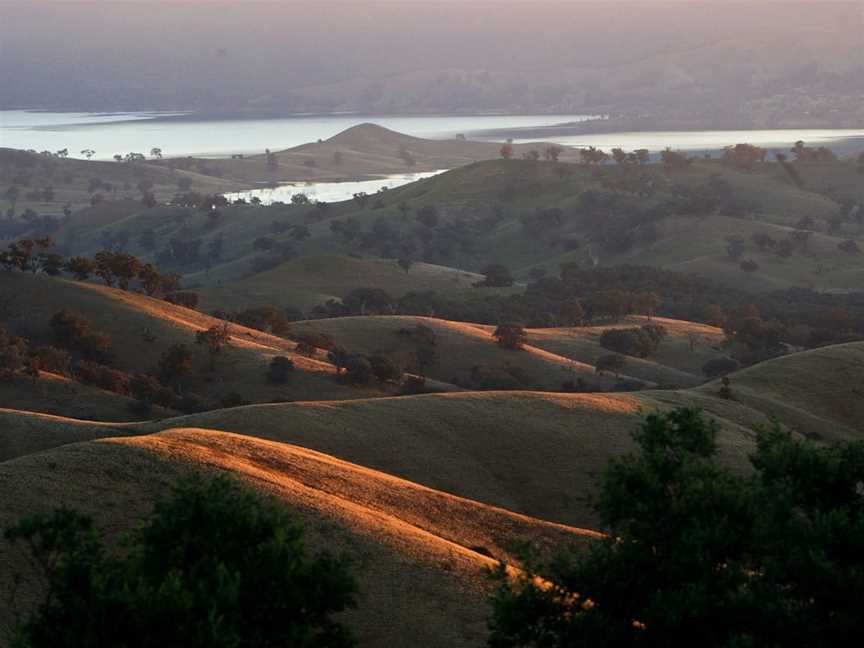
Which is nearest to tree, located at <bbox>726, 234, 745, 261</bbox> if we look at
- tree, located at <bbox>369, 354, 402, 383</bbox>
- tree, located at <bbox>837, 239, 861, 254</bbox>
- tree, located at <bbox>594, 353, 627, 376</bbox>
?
Result: tree, located at <bbox>837, 239, 861, 254</bbox>

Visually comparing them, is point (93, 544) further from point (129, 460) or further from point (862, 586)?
point (129, 460)

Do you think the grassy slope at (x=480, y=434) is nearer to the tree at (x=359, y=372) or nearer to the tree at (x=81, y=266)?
the tree at (x=359, y=372)

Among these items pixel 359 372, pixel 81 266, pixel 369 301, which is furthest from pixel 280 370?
pixel 369 301

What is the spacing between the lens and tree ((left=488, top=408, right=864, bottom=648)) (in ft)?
69.5

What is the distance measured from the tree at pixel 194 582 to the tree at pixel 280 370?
52.1 metres

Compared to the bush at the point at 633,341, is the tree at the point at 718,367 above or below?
below

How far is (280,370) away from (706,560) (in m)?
55.4

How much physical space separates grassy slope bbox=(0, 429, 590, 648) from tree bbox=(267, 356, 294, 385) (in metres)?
28.9

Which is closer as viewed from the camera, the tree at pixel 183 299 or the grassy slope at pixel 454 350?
the grassy slope at pixel 454 350

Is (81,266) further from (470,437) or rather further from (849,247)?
(849,247)

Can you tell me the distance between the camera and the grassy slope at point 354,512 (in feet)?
103

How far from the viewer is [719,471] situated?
77.8 ft

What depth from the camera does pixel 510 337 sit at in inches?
3622

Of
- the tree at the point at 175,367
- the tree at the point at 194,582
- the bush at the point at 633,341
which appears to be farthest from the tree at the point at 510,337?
the tree at the point at 194,582
